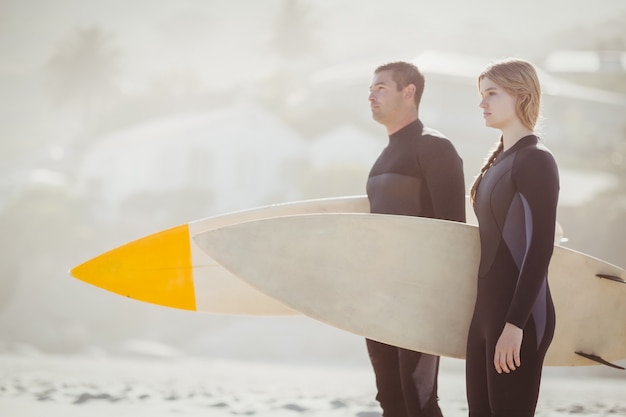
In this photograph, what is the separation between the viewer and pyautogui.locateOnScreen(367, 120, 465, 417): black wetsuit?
8.54 feet

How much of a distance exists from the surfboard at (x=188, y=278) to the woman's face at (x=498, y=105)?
133 cm

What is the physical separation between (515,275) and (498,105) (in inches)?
18.8

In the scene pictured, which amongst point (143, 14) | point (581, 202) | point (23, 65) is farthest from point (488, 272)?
point (143, 14)

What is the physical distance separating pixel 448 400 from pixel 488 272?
13.9 feet

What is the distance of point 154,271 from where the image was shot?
3.47 m

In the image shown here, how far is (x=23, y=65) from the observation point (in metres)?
66.2

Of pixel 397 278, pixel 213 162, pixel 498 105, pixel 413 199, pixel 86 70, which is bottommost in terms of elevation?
pixel 397 278

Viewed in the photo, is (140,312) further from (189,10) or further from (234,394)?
(189,10)

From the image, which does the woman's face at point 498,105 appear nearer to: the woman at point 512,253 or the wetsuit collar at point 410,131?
the woman at point 512,253

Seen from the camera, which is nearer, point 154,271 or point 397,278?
point 397,278

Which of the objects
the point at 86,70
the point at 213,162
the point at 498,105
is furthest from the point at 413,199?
the point at 86,70

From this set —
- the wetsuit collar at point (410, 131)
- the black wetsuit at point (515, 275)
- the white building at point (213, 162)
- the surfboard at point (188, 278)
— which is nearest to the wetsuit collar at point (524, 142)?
the black wetsuit at point (515, 275)

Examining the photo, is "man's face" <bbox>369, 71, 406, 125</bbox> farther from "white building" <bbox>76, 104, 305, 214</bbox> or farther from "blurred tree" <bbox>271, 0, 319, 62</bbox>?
"blurred tree" <bbox>271, 0, 319, 62</bbox>

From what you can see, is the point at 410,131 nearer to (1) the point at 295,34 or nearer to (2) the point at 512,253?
(2) the point at 512,253
